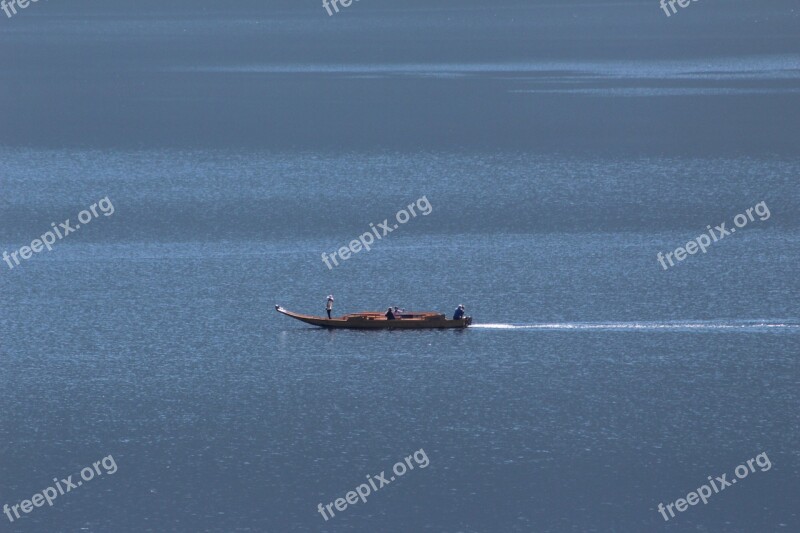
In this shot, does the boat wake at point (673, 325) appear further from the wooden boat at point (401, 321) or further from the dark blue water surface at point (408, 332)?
the wooden boat at point (401, 321)

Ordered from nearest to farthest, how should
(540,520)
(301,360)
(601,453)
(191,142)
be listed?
(540,520) → (601,453) → (301,360) → (191,142)

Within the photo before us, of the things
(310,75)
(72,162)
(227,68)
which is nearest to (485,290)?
(72,162)

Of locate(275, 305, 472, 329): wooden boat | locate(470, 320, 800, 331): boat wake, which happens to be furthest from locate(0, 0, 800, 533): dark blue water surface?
locate(275, 305, 472, 329): wooden boat

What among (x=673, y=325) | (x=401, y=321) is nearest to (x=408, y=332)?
(x=401, y=321)

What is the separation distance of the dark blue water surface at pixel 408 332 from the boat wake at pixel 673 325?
0.55 feet

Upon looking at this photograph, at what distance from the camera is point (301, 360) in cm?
5866

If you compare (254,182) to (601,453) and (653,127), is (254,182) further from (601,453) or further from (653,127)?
(601,453)

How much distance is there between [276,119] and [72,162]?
24.1 meters

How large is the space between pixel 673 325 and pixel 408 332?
11.2 metres

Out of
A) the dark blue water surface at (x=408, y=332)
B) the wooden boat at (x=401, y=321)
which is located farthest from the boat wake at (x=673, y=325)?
the wooden boat at (x=401, y=321)

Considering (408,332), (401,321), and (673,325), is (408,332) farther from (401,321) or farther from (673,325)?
(673,325)

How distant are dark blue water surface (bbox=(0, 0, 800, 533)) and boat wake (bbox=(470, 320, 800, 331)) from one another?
17cm

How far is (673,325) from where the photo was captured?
62.6m

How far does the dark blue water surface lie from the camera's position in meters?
47.1
